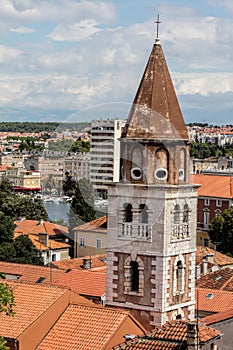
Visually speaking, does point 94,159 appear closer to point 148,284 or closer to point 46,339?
point 148,284

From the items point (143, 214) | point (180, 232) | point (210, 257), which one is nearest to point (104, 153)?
point (143, 214)

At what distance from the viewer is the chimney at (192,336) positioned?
62.2ft

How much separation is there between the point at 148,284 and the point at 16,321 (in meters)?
4.05

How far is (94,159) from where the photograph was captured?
3159 cm

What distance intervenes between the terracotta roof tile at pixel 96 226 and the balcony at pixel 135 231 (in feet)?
109

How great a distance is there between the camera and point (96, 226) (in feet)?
199

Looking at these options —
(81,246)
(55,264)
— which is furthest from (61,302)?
(81,246)

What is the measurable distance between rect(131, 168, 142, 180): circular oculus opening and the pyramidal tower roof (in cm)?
94

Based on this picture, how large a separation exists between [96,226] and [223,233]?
10.6 m

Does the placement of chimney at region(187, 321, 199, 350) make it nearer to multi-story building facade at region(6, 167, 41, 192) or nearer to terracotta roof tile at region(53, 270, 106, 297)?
terracotta roof tile at region(53, 270, 106, 297)

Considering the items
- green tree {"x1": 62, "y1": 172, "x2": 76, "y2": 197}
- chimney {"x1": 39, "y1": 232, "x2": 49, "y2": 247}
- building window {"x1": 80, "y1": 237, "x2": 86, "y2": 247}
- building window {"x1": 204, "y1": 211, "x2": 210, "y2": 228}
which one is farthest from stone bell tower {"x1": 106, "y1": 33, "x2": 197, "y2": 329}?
building window {"x1": 204, "y1": 211, "x2": 210, "y2": 228}

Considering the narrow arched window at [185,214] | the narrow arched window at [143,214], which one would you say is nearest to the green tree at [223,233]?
the narrow arched window at [185,214]

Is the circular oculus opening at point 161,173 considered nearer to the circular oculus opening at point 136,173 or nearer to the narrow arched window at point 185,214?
the circular oculus opening at point 136,173

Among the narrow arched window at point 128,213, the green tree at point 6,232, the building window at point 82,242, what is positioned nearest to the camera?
the narrow arched window at point 128,213
